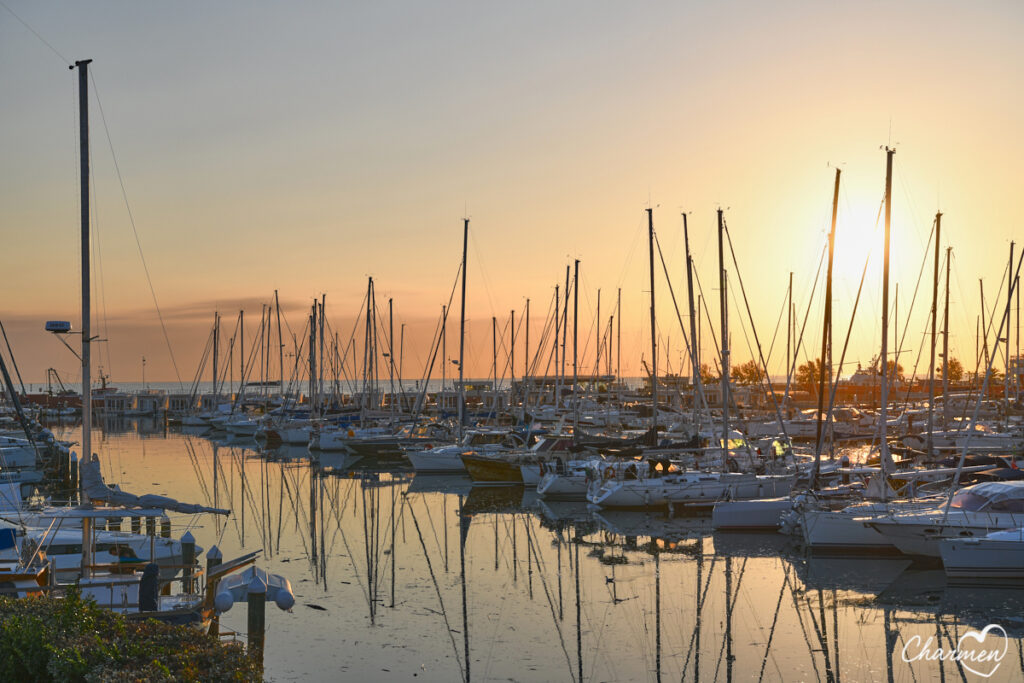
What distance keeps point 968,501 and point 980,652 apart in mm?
9387

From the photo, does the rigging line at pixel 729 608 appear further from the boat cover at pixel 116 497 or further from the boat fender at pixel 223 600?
the boat cover at pixel 116 497

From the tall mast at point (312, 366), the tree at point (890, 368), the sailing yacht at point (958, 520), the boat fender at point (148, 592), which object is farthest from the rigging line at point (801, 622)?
the tall mast at point (312, 366)

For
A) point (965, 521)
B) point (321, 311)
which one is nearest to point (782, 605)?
point (965, 521)

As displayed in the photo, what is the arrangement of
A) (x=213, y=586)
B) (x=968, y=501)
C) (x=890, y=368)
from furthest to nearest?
(x=890, y=368)
(x=968, y=501)
(x=213, y=586)

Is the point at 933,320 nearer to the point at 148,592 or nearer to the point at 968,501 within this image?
the point at 968,501

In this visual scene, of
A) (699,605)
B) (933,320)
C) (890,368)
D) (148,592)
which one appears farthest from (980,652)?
(890,368)

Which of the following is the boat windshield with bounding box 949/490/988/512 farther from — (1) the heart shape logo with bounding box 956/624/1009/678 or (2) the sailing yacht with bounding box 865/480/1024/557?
(1) the heart shape logo with bounding box 956/624/1009/678

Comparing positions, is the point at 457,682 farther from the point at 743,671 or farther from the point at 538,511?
the point at 538,511

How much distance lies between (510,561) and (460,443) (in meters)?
26.7

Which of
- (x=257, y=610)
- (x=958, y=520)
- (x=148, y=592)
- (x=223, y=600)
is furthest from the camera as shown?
(x=958, y=520)

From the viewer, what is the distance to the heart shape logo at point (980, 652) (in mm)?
18297

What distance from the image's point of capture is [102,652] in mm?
13047

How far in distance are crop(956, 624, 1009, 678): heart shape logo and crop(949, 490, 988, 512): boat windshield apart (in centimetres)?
717

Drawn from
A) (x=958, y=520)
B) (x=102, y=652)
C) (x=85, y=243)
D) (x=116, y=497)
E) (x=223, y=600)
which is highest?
(x=85, y=243)
